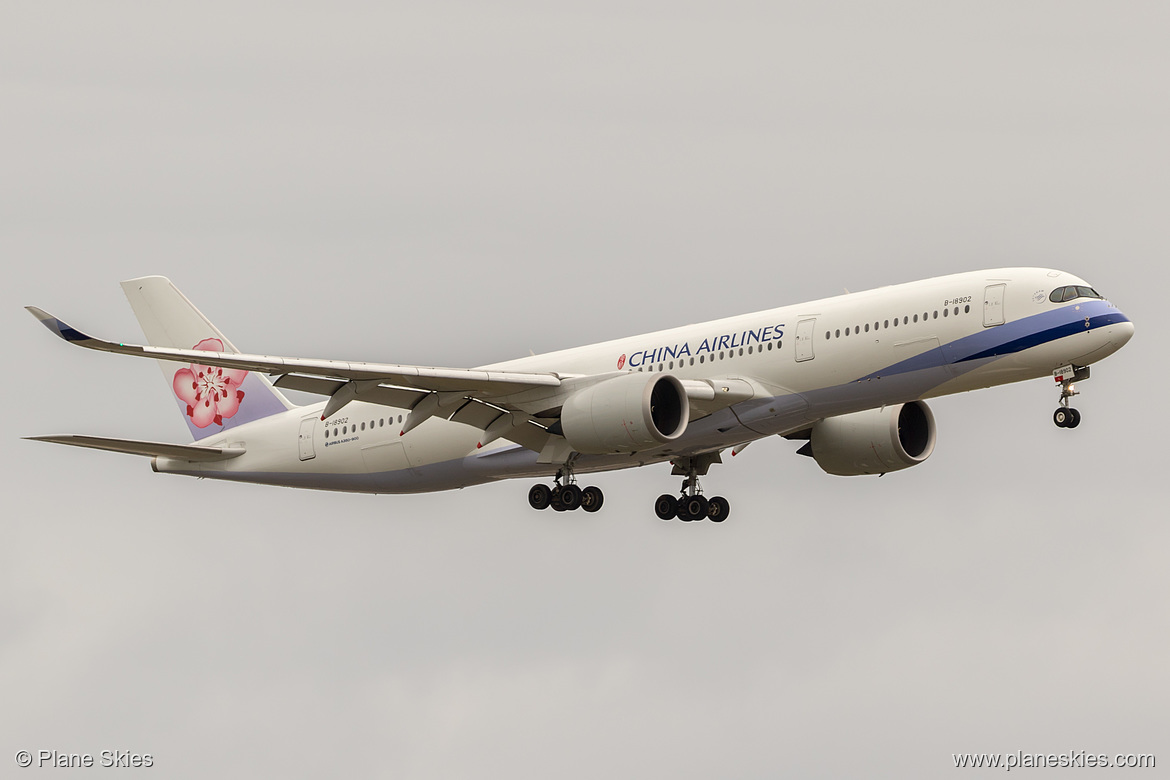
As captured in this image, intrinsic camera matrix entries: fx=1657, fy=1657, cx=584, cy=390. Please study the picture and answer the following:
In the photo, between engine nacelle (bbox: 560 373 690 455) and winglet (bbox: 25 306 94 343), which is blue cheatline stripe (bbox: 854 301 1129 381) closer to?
engine nacelle (bbox: 560 373 690 455)

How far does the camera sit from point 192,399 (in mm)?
54500

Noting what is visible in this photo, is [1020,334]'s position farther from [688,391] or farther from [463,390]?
[463,390]

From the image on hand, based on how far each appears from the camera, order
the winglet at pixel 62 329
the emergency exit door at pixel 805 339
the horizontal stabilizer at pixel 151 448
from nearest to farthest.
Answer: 1. the winglet at pixel 62 329
2. the emergency exit door at pixel 805 339
3. the horizontal stabilizer at pixel 151 448

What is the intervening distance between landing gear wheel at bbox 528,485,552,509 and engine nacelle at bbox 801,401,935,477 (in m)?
8.76

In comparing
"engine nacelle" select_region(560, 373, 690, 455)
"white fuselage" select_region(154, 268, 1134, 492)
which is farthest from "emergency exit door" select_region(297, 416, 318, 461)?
Answer: "engine nacelle" select_region(560, 373, 690, 455)

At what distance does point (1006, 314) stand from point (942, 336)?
162 cm

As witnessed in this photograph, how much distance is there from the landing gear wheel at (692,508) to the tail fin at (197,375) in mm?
13130

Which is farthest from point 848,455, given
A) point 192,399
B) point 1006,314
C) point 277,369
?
point 192,399

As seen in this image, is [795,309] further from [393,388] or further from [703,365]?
[393,388]

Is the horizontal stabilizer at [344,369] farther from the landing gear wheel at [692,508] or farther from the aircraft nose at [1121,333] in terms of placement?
the aircraft nose at [1121,333]

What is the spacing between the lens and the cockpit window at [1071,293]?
4041 cm

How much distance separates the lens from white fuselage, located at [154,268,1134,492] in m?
40.4

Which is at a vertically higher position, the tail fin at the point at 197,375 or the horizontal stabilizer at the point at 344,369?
the tail fin at the point at 197,375

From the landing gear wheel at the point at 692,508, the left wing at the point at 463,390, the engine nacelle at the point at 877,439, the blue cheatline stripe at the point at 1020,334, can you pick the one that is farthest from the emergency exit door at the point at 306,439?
the blue cheatline stripe at the point at 1020,334
